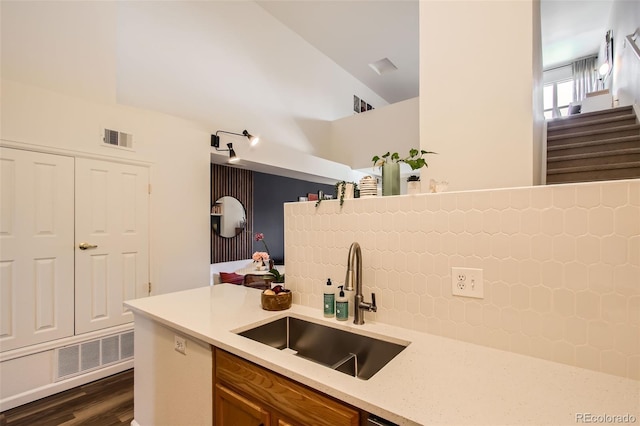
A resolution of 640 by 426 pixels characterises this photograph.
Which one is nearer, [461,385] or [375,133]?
[461,385]

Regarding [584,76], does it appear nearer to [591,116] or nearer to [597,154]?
[591,116]

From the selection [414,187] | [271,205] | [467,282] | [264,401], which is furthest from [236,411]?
[271,205]

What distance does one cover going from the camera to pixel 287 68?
520 cm

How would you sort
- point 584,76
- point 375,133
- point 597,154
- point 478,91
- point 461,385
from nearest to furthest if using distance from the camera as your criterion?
point 461,385, point 478,91, point 597,154, point 375,133, point 584,76

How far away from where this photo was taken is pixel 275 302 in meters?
1.58

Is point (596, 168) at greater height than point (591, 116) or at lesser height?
lesser

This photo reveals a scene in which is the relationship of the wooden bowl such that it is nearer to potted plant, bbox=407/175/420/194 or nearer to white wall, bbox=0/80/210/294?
potted plant, bbox=407/175/420/194

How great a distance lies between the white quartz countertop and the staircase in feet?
11.7

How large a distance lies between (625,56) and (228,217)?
674cm

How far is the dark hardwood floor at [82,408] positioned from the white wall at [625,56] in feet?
21.9

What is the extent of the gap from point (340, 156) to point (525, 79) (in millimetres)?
4565

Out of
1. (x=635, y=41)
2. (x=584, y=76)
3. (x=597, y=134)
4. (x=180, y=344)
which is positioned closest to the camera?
(x=180, y=344)

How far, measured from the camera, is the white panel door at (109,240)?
260 centimetres

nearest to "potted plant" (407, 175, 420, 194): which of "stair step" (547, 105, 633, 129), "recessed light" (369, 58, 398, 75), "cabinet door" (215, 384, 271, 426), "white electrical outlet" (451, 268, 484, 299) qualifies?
"white electrical outlet" (451, 268, 484, 299)
